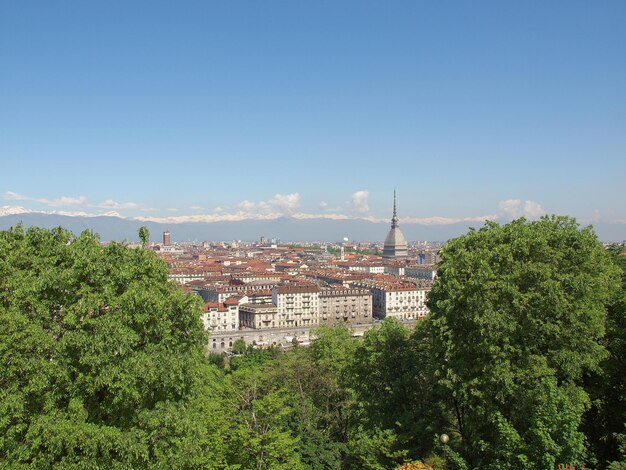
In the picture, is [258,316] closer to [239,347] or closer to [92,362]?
[239,347]

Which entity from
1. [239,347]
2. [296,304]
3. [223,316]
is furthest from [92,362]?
[296,304]

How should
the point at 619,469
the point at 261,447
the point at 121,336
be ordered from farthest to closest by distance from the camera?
the point at 261,447 < the point at 121,336 < the point at 619,469

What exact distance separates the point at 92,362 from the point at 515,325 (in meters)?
10.7

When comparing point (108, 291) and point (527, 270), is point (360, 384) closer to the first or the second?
point (527, 270)

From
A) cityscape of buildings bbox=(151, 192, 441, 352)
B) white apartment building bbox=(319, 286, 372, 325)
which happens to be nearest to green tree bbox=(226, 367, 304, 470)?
cityscape of buildings bbox=(151, 192, 441, 352)

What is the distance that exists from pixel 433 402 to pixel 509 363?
4232mm

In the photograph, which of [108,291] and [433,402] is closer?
[108,291]

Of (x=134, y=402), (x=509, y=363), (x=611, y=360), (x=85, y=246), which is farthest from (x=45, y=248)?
(x=611, y=360)

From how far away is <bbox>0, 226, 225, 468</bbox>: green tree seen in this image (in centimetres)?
1041

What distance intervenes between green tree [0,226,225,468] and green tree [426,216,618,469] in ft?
24.9

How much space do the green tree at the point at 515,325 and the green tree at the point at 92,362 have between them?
760 centimetres

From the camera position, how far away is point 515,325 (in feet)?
47.7

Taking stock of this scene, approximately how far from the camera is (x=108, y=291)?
11.4m

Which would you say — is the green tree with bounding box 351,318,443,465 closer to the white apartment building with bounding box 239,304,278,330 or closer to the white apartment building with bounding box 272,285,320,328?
the white apartment building with bounding box 239,304,278,330
